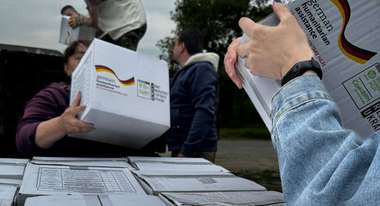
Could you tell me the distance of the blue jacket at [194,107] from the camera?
12.4 ft

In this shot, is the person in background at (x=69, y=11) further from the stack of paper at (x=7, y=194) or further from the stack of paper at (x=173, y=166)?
the stack of paper at (x=7, y=194)

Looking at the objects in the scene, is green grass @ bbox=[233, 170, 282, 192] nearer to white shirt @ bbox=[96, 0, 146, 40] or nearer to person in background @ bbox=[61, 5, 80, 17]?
white shirt @ bbox=[96, 0, 146, 40]

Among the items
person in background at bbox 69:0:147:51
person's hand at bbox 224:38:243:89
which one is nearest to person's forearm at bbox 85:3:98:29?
person in background at bbox 69:0:147:51

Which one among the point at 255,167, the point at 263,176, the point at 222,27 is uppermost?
the point at 222,27

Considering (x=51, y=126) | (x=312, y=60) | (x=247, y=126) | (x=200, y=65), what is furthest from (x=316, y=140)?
(x=247, y=126)

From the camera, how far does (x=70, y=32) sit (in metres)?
4.02

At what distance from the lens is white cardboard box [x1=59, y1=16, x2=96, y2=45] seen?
13.0 feet

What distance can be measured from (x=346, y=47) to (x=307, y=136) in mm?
386

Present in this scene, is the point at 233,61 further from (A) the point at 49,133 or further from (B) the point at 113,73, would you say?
(A) the point at 49,133

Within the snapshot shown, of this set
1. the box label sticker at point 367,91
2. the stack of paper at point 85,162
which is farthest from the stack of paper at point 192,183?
the box label sticker at point 367,91

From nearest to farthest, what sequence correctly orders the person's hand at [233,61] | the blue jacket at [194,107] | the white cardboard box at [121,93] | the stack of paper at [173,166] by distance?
the person's hand at [233,61] < the stack of paper at [173,166] < the white cardboard box at [121,93] < the blue jacket at [194,107]

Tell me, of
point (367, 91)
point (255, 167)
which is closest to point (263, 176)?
point (255, 167)

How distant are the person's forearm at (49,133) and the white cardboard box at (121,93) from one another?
0.35ft

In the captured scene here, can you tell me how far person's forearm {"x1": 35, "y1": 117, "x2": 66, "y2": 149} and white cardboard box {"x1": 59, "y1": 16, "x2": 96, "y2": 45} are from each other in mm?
1444
